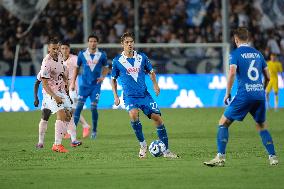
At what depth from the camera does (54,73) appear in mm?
16797

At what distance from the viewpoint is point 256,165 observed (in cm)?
1338

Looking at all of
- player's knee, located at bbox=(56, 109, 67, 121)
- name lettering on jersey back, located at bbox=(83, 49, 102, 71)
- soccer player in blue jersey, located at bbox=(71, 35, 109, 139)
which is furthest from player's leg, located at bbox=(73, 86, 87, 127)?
player's knee, located at bbox=(56, 109, 67, 121)

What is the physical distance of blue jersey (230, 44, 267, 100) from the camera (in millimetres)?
13078

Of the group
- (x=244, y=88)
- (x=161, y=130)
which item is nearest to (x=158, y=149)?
(x=161, y=130)

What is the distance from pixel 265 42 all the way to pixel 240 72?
2120cm

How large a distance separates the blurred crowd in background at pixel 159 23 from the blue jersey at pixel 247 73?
60.7 ft

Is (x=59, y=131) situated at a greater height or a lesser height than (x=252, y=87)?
lesser

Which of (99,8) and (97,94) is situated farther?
(99,8)

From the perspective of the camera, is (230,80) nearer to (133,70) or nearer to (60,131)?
(133,70)

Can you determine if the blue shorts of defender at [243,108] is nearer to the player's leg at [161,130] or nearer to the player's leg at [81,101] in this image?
the player's leg at [161,130]

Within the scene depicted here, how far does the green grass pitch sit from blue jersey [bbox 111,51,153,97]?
106cm

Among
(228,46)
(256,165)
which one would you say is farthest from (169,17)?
(256,165)

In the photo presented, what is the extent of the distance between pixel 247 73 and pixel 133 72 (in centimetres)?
279

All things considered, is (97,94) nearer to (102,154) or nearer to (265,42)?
(102,154)
